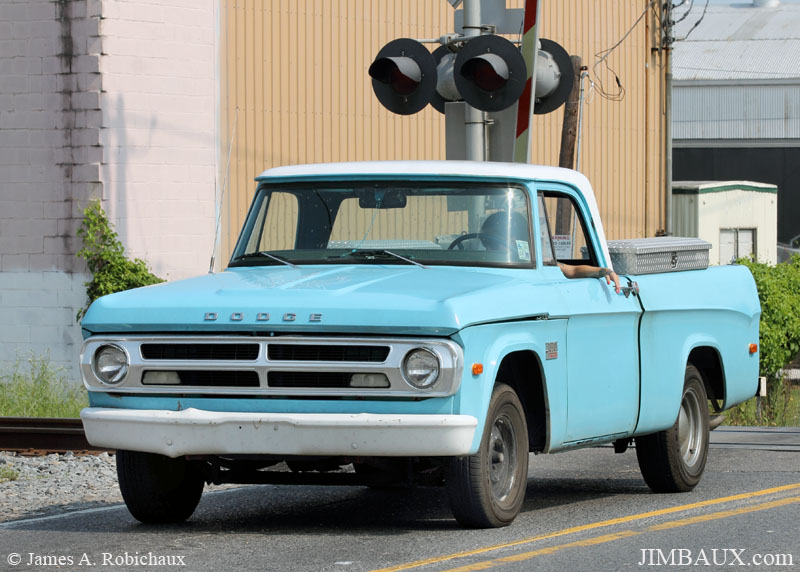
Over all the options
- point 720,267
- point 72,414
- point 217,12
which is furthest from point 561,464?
point 217,12

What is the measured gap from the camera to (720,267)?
33.9 feet

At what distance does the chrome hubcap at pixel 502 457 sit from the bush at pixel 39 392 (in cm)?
821

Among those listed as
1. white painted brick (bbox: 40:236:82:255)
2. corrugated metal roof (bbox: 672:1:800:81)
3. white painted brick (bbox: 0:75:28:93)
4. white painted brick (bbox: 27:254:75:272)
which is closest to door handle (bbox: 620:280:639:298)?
white painted brick (bbox: 40:236:82:255)

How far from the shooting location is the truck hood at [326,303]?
701cm

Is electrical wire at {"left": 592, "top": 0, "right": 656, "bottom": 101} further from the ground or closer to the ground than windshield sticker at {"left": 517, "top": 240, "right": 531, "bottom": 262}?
further from the ground

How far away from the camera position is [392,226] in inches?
335

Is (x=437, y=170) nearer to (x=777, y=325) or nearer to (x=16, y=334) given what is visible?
(x=16, y=334)

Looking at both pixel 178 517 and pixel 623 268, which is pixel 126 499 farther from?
pixel 623 268

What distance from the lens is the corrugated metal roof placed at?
48281 millimetres

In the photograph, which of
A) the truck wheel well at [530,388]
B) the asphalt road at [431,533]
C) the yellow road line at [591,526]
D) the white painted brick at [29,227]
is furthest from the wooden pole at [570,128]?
the truck wheel well at [530,388]

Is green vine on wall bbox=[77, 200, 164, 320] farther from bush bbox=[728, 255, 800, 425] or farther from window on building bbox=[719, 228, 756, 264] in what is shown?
window on building bbox=[719, 228, 756, 264]

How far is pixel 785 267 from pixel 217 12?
10.7m

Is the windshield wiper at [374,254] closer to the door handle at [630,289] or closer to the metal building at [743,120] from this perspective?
the door handle at [630,289]

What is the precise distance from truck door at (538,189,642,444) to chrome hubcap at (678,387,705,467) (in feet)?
3.25
